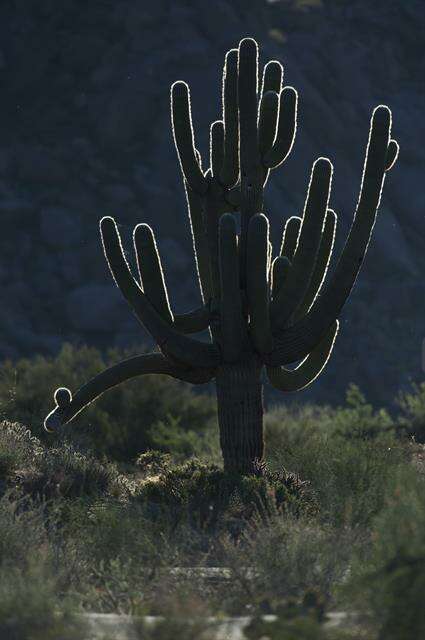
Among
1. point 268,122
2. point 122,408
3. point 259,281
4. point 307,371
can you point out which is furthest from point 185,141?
point 122,408

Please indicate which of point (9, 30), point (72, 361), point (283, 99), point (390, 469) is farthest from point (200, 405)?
point (9, 30)

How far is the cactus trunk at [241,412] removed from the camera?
11820 millimetres

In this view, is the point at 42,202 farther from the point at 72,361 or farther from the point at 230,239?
the point at 230,239

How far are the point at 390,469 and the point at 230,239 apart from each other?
2555 mm

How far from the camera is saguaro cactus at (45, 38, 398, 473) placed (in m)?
11.6

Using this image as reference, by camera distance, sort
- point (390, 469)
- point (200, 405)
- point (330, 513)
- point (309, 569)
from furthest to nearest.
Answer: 1. point (200, 405)
2. point (390, 469)
3. point (330, 513)
4. point (309, 569)

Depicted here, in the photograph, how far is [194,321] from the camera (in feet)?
40.3

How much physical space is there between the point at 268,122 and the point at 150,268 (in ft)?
6.26

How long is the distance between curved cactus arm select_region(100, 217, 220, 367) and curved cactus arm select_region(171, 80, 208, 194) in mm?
1053

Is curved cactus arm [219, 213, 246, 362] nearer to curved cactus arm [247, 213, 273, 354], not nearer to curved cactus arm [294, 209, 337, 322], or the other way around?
curved cactus arm [247, 213, 273, 354]

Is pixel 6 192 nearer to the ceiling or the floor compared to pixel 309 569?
nearer to the ceiling

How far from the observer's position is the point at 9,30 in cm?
5500

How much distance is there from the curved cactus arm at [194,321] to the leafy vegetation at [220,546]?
1.46 meters

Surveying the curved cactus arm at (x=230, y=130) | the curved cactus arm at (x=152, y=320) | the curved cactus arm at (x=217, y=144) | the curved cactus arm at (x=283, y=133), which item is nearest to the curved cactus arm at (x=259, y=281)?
the curved cactus arm at (x=152, y=320)
